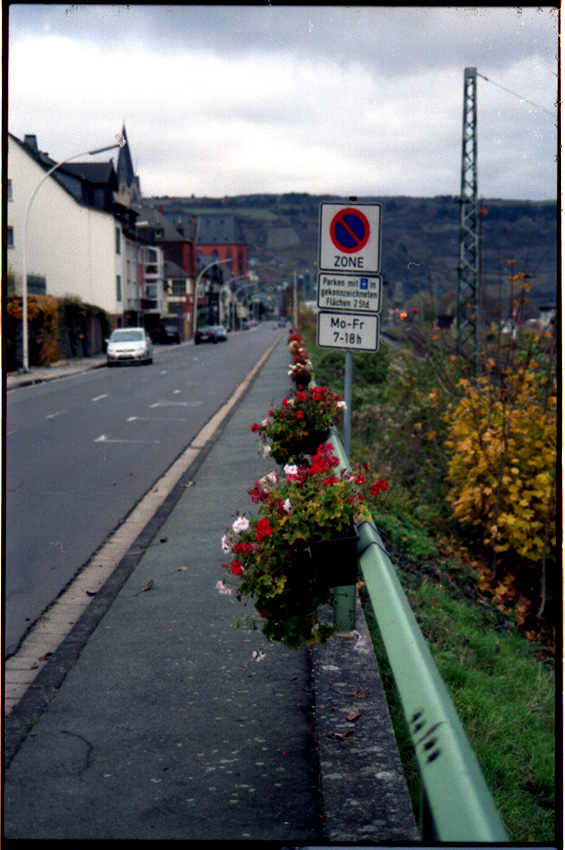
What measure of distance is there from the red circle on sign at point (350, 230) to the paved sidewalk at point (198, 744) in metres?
2.39

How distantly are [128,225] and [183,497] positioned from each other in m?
56.4

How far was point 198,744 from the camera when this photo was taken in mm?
3463

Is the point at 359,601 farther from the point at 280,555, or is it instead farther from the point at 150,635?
the point at 280,555

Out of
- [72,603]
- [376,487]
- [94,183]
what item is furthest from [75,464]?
[94,183]

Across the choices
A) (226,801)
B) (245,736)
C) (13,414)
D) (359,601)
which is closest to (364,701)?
(245,736)

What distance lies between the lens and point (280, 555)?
3.56 meters

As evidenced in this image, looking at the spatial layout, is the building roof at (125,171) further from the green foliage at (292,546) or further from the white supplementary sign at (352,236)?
the green foliage at (292,546)

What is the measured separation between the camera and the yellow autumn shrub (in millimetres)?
7512

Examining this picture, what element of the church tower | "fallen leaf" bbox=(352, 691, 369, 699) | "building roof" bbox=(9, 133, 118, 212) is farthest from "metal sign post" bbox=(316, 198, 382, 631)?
the church tower

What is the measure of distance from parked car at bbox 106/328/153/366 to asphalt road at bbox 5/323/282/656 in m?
10.1

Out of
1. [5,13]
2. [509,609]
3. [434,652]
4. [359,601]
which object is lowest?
[509,609]

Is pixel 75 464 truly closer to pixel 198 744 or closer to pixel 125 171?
pixel 198 744

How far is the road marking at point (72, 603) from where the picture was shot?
4410mm

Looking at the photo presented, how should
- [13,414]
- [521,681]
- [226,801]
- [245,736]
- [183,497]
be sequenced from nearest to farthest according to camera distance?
[226,801], [245,736], [521,681], [183,497], [13,414]
